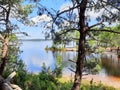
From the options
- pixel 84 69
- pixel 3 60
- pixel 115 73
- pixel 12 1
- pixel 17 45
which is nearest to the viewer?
pixel 84 69

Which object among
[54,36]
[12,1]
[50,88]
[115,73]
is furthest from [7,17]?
[115,73]

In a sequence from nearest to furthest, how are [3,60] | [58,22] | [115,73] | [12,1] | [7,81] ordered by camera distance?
1. [7,81]
2. [58,22]
3. [12,1]
4. [3,60]
5. [115,73]

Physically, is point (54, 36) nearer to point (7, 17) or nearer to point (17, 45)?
point (7, 17)

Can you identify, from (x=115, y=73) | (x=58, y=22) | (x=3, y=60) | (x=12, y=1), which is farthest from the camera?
(x=115, y=73)

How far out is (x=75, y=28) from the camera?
1101 centimetres

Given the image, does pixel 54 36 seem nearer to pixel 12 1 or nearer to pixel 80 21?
pixel 80 21

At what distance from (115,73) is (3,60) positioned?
101 ft

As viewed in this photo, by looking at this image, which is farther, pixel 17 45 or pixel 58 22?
pixel 17 45

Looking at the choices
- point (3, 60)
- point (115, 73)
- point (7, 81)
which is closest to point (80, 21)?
point (7, 81)

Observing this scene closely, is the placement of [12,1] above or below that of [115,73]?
above

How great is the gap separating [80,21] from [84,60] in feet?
4.62

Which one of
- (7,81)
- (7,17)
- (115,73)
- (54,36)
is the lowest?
(115,73)

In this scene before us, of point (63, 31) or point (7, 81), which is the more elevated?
point (63, 31)

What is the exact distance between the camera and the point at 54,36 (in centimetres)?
1100
